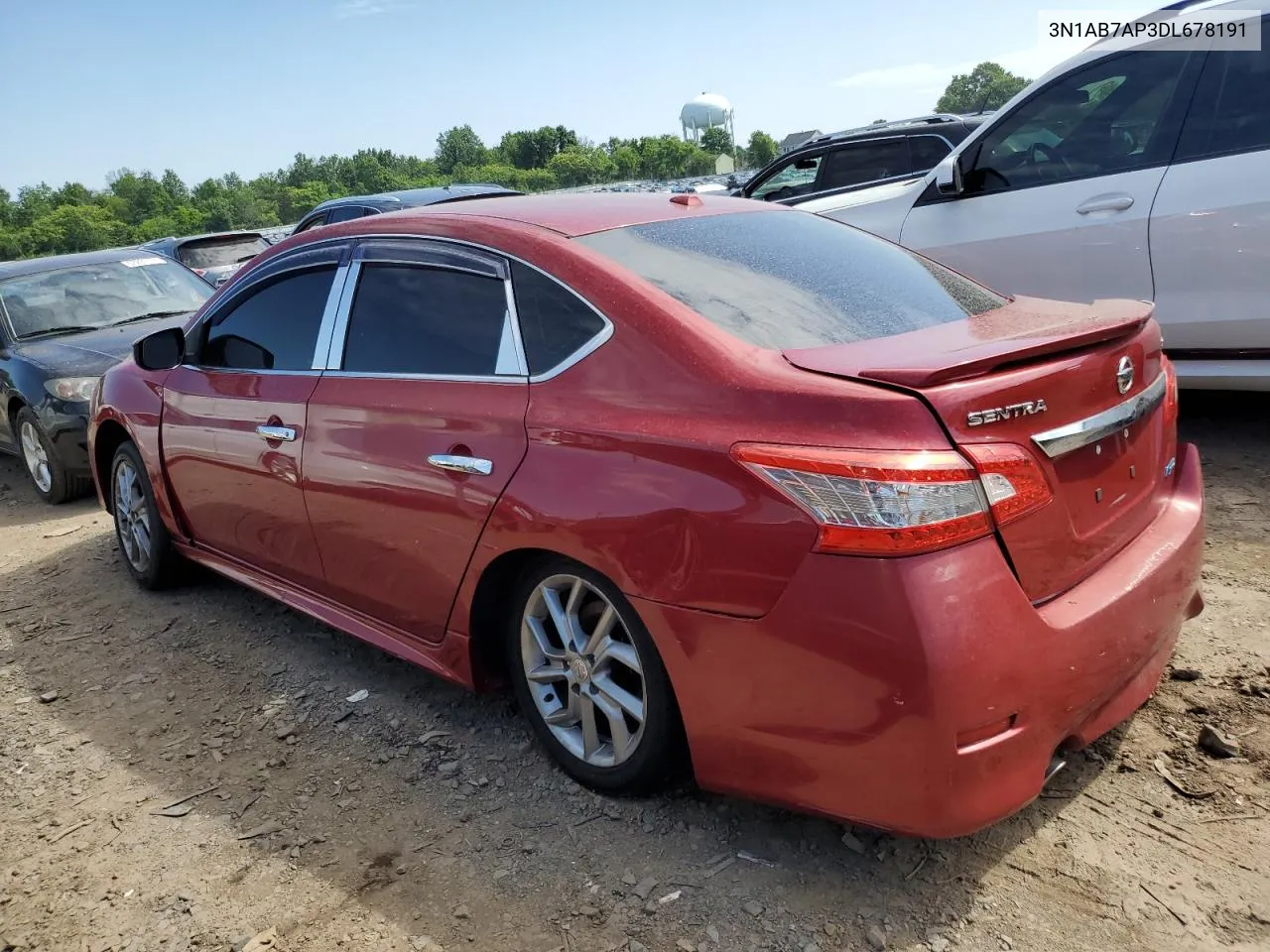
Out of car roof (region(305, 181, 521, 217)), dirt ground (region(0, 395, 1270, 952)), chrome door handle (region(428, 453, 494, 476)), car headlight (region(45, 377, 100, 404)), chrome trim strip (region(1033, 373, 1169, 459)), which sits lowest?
dirt ground (region(0, 395, 1270, 952))

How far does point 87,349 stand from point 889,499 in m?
6.86

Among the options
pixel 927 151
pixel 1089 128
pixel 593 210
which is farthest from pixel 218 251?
pixel 593 210

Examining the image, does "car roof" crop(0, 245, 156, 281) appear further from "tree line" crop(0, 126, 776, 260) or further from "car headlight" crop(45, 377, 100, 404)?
"tree line" crop(0, 126, 776, 260)

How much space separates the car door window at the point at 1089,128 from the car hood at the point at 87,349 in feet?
18.1

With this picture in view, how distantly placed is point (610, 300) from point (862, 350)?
2.14 feet

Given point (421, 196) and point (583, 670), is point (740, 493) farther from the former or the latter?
point (421, 196)

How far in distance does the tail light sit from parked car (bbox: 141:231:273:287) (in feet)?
40.9

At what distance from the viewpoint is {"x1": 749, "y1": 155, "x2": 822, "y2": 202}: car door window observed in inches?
375

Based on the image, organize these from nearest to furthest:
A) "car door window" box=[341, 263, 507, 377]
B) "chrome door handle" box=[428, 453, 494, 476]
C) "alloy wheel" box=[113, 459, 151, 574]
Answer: "chrome door handle" box=[428, 453, 494, 476] → "car door window" box=[341, 263, 507, 377] → "alloy wheel" box=[113, 459, 151, 574]

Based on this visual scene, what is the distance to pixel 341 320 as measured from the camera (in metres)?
3.47

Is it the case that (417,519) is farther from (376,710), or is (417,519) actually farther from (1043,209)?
(1043,209)

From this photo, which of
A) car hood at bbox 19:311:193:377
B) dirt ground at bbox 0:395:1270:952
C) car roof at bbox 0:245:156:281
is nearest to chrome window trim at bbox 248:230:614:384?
dirt ground at bbox 0:395:1270:952

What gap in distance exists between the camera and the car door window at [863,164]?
360 inches

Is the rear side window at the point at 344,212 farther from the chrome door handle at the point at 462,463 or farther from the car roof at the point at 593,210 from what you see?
the chrome door handle at the point at 462,463
